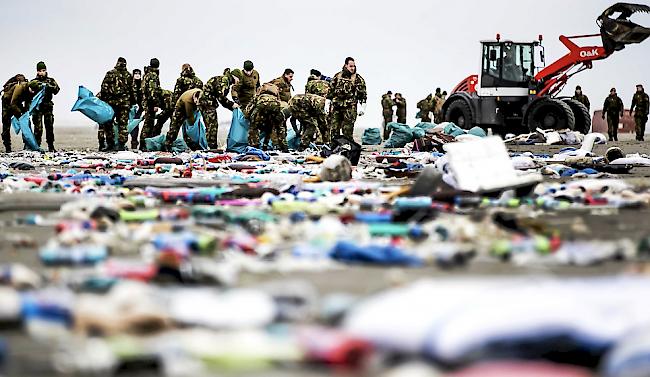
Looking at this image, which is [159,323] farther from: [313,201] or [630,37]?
[630,37]

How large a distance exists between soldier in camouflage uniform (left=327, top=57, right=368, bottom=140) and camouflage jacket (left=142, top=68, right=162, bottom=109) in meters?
4.44

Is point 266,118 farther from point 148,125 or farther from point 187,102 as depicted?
point 148,125

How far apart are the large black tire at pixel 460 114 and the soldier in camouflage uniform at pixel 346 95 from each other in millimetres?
8558

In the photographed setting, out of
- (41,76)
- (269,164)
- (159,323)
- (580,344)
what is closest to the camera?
(580,344)

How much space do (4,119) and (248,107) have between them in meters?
6.22

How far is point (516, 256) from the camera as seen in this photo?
4.63 meters

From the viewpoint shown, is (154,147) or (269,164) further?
(154,147)

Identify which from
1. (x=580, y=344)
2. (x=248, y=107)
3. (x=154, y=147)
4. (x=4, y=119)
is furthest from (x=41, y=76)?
(x=580, y=344)

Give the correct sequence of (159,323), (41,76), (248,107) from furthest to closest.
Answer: (41,76) < (248,107) < (159,323)

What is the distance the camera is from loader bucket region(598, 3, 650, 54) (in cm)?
2719

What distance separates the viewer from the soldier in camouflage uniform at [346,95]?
20578 millimetres

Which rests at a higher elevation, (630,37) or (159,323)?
(630,37)

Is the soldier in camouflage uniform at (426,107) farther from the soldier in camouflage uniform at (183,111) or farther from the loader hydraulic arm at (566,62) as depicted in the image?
the soldier in camouflage uniform at (183,111)

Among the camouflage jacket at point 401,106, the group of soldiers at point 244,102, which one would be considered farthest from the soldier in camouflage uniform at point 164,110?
the camouflage jacket at point 401,106
